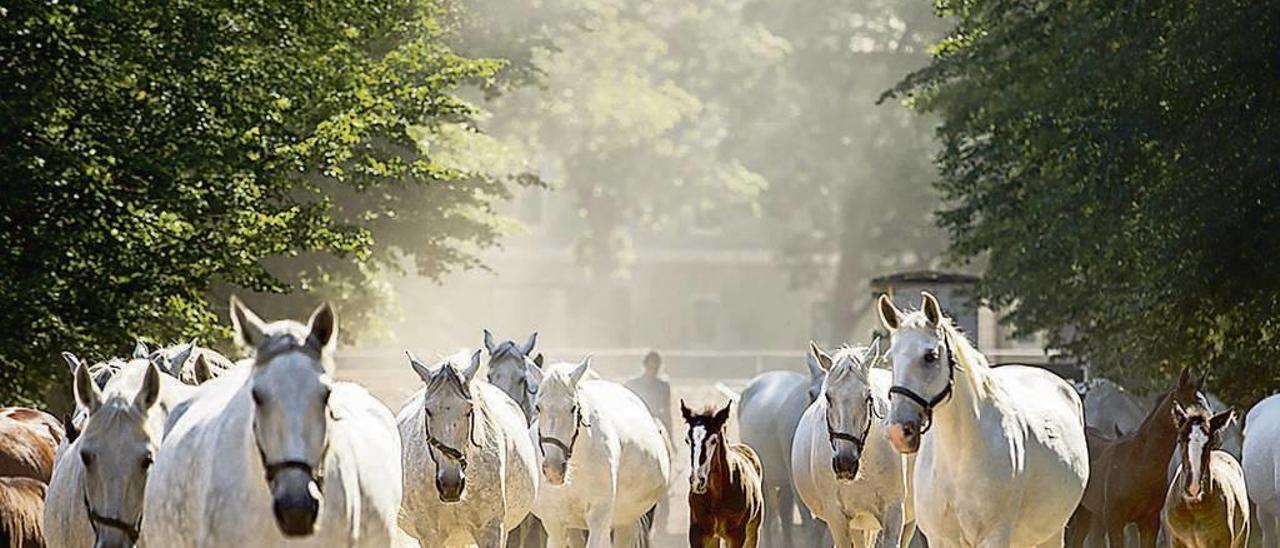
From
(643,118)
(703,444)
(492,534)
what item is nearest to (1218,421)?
(703,444)

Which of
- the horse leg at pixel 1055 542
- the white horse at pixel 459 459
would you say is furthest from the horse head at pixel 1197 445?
the white horse at pixel 459 459

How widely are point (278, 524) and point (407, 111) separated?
1871cm

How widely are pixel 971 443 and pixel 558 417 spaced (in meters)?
3.96

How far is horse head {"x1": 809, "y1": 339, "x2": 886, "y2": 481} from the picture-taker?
15305mm

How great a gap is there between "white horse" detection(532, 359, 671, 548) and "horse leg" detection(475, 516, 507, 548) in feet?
3.59

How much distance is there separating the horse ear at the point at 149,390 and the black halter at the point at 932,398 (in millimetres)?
4206

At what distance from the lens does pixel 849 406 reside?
1567 cm

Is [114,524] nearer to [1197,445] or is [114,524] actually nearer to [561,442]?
→ [561,442]

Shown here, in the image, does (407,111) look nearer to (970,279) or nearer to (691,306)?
(970,279)

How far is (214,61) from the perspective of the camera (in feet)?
82.5

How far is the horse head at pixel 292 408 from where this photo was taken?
8898 mm

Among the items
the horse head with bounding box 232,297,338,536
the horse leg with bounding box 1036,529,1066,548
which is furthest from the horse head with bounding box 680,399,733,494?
the horse head with bounding box 232,297,338,536

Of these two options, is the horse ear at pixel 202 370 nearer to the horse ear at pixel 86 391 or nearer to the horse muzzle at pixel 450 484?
the horse ear at pixel 86 391

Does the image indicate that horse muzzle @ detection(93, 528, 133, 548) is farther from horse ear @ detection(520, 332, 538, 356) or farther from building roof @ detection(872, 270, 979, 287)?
building roof @ detection(872, 270, 979, 287)
